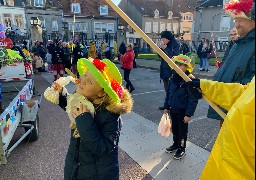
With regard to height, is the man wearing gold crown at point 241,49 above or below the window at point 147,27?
below

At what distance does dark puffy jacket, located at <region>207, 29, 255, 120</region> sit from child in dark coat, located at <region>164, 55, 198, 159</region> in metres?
0.71

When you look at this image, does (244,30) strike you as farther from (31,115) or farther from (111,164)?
(31,115)

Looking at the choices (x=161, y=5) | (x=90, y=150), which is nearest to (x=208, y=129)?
(x=90, y=150)

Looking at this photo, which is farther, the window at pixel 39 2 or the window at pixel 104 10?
the window at pixel 104 10

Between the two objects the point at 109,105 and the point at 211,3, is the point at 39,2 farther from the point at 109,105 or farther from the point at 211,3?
the point at 109,105

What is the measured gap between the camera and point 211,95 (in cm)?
190

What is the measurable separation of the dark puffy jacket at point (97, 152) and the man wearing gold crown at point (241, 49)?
1.54 meters

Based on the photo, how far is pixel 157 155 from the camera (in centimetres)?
394

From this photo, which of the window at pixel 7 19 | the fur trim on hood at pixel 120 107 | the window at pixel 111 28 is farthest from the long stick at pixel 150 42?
the window at pixel 111 28

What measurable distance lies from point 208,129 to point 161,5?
4359cm

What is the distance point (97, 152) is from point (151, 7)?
4457 cm

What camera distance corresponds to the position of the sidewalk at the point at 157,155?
3.44 meters

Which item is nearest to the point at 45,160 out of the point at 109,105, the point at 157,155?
the point at 157,155

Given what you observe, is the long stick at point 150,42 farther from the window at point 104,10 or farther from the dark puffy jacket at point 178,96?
the window at point 104,10
